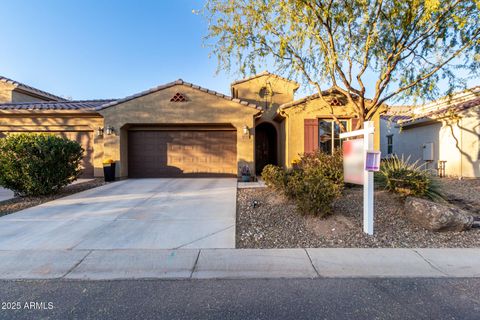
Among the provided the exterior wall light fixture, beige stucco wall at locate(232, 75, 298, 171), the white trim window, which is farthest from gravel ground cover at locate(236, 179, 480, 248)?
beige stucco wall at locate(232, 75, 298, 171)

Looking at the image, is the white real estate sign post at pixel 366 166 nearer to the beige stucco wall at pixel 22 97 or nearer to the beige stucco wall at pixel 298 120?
the beige stucco wall at pixel 298 120

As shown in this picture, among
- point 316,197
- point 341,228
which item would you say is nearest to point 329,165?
point 316,197

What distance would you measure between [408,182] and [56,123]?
14200 mm

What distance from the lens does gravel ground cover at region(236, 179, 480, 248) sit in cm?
467

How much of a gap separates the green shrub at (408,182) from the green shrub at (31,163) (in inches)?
374

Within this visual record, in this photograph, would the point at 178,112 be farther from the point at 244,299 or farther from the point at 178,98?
the point at 244,299

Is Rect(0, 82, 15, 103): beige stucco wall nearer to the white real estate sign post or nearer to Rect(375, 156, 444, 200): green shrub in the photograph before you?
the white real estate sign post

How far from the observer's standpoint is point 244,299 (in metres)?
3.00

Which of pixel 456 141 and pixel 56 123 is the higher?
pixel 56 123

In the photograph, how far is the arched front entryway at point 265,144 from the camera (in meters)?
14.7

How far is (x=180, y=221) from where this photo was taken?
231 inches

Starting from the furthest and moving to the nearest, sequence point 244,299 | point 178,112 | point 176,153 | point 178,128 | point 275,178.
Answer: point 176,153
point 178,128
point 178,112
point 275,178
point 244,299

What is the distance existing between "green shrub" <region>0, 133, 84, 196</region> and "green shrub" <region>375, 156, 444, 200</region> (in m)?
9.51

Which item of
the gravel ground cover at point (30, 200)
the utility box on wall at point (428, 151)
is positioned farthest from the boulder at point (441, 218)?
the utility box on wall at point (428, 151)
